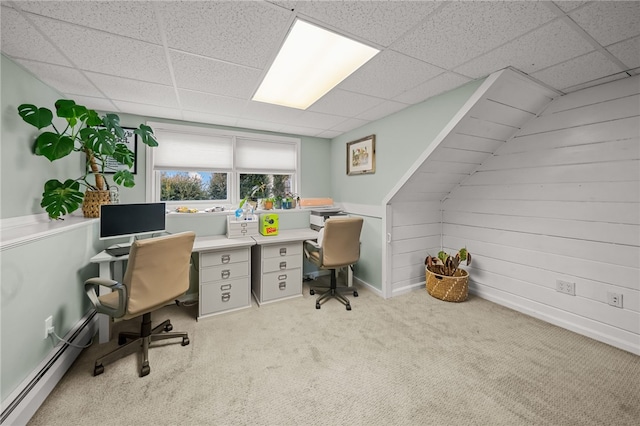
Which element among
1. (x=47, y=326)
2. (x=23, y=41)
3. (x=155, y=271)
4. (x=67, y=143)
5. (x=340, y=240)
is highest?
(x=23, y=41)

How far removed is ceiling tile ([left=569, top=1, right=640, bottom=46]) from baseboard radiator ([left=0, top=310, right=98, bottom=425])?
3.63 meters

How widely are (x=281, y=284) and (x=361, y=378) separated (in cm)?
146

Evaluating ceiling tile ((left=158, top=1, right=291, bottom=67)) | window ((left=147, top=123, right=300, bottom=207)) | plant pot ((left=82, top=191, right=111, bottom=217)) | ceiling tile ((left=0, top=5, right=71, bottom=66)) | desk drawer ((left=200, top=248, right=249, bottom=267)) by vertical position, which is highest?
ceiling tile ((left=158, top=1, right=291, bottom=67))

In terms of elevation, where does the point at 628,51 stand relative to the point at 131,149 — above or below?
above

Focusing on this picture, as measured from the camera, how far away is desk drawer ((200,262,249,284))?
2.53 m

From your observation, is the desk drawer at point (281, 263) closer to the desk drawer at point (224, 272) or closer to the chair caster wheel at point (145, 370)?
the desk drawer at point (224, 272)

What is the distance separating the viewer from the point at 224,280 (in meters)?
2.62

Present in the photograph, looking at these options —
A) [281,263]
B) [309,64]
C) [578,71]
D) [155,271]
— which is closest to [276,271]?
[281,263]

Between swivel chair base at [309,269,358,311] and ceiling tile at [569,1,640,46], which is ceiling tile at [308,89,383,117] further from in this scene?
swivel chair base at [309,269,358,311]

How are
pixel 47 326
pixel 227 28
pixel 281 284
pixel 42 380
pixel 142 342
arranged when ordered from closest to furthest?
pixel 227 28
pixel 42 380
pixel 47 326
pixel 142 342
pixel 281 284

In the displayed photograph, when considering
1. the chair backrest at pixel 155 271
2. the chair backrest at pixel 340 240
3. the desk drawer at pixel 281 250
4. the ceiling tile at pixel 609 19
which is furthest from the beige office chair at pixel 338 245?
the ceiling tile at pixel 609 19

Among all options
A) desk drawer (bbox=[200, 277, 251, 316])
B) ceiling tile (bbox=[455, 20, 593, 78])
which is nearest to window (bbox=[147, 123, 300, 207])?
desk drawer (bbox=[200, 277, 251, 316])

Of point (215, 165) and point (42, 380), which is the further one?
point (215, 165)

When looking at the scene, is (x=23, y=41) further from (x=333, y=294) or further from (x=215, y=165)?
(x=333, y=294)
